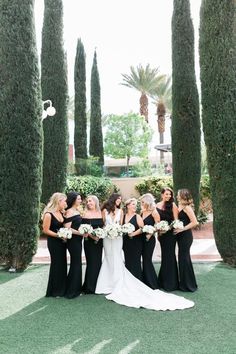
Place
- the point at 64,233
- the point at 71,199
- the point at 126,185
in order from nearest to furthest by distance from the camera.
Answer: the point at 64,233 < the point at 71,199 < the point at 126,185

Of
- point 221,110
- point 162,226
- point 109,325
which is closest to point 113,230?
point 162,226

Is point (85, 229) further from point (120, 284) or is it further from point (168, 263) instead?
point (168, 263)

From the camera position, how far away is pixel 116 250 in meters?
7.20

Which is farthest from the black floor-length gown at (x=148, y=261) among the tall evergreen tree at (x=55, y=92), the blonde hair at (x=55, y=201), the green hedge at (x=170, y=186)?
the green hedge at (x=170, y=186)

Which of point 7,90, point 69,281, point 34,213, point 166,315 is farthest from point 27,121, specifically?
point 166,315

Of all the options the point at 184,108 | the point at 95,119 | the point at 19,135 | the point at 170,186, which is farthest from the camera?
the point at 95,119

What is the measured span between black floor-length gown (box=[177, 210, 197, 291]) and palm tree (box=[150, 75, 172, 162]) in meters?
34.5

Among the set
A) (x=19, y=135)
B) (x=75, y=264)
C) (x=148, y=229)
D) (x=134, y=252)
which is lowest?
(x=75, y=264)

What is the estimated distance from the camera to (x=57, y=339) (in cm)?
489

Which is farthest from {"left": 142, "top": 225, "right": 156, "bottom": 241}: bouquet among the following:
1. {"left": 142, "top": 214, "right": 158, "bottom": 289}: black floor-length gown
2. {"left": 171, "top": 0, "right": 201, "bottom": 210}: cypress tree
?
{"left": 171, "top": 0, "right": 201, "bottom": 210}: cypress tree

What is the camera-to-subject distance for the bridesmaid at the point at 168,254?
7250 millimetres

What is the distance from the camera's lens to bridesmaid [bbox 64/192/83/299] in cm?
689

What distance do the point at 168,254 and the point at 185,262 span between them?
32 cm

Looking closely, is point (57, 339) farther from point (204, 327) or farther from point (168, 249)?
point (168, 249)
